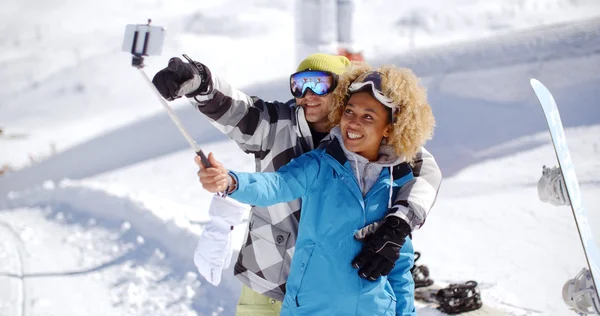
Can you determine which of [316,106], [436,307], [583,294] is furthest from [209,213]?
[436,307]

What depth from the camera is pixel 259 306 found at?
2.46m

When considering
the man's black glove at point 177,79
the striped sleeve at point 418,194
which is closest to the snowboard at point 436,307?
the striped sleeve at point 418,194

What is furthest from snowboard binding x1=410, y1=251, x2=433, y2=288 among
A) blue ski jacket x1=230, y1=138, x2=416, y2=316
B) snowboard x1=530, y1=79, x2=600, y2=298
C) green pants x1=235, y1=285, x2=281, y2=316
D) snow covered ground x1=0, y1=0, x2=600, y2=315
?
blue ski jacket x1=230, y1=138, x2=416, y2=316

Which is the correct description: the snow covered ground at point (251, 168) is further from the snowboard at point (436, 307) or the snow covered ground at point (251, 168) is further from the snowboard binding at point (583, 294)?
the snowboard binding at point (583, 294)

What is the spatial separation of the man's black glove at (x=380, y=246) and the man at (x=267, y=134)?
31 centimetres

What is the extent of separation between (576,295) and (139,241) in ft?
12.9

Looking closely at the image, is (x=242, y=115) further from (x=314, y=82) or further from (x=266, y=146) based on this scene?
(x=314, y=82)

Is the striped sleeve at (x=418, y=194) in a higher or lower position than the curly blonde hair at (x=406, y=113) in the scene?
lower

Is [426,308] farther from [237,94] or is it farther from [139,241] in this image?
[139,241]

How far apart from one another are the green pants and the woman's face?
2.77 ft

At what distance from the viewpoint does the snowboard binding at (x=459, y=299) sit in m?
3.72

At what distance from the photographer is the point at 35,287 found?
4.65 meters

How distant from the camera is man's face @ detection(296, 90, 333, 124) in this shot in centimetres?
235

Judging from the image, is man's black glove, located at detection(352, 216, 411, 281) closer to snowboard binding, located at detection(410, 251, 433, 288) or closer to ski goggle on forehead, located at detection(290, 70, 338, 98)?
ski goggle on forehead, located at detection(290, 70, 338, 98)
